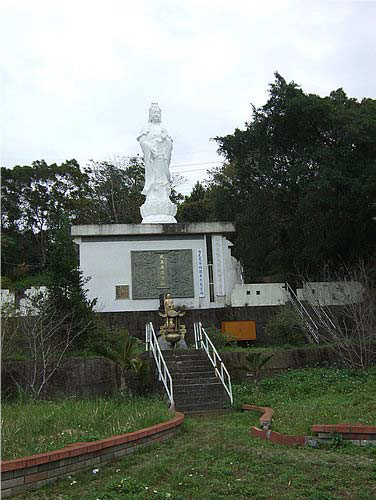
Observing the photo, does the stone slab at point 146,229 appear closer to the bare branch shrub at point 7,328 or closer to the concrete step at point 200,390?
the bare branch shrub at point 7,328

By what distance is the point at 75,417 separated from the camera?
24.2ft

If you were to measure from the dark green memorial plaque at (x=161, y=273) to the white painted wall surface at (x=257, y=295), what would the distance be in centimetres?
141

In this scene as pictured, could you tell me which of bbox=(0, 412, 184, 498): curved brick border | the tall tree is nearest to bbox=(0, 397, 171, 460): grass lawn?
bbox=(0, 412, 184, 498): curved brick border

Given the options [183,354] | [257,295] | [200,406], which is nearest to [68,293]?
[183,354]

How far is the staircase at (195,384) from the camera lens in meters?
10.5

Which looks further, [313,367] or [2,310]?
[313,367]

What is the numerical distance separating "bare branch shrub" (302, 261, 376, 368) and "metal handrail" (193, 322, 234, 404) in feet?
9.66

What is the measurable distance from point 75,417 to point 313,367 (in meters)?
7.50

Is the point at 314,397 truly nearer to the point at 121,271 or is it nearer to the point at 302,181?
the point at 121,271

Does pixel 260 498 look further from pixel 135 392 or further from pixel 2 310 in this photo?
pixel 2 310

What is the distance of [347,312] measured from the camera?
14805 millimetres

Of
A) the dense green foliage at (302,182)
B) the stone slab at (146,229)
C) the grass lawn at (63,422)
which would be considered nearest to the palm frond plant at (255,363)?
the grass lawn at (63,422)

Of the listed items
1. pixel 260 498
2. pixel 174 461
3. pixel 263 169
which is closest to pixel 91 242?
pixel 263 169

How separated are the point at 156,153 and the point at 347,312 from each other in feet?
28.2
